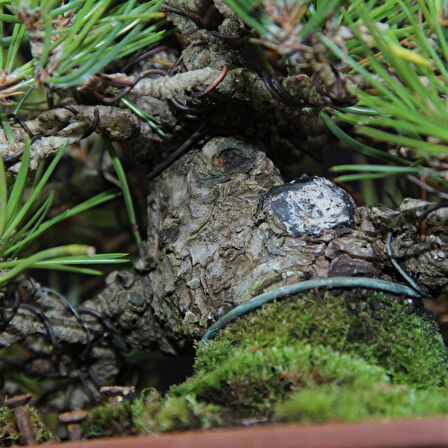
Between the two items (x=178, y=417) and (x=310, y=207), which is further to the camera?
(x=310, y=207)

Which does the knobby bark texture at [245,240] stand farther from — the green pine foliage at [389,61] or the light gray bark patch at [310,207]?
the green pine foliage at [389,61]

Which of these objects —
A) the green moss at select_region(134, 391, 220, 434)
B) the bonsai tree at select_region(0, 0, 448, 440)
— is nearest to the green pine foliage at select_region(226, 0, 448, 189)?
the bonsai tree at select_region(0, 0, 448, 440)

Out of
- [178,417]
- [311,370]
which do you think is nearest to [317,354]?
[311,370]

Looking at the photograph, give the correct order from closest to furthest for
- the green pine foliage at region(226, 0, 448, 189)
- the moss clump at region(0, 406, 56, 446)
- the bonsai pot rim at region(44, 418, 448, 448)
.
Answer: the bonsai pot rim at region(44, 418, 448, 448) < the green pine foliage at region(226, 0, 448, 189) < the moss clump at region(0, 406, 56, 446)

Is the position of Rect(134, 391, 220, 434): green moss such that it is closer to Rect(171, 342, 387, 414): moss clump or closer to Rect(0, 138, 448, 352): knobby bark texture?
Rect(171, 342, 387, 414): moss clump

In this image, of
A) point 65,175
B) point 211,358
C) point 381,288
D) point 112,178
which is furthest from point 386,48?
point 65,175

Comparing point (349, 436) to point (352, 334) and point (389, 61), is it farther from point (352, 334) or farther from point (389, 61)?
point (389, 61)

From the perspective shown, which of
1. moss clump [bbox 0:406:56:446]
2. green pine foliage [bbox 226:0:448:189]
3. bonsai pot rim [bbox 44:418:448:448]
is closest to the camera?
bonsai pot rim [bbox 44:418:448:448]
